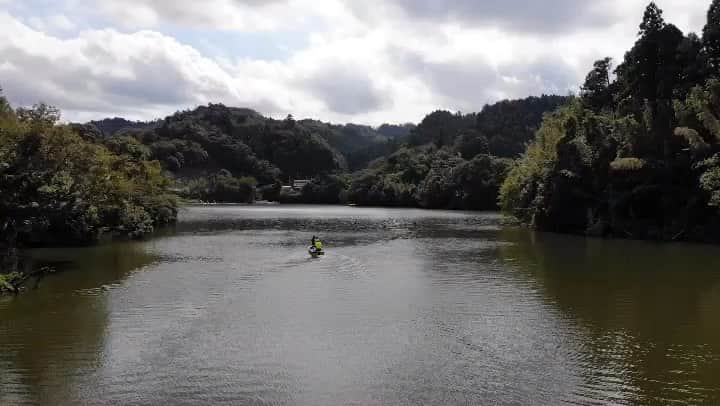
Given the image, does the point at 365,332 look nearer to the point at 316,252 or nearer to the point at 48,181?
the point at 48,181

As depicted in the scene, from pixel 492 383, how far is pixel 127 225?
41168 mm

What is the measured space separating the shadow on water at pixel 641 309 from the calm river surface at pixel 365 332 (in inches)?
3.3

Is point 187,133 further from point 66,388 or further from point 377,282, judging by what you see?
point 66,388

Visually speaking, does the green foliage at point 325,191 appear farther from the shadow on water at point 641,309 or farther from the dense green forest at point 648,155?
the shadow on water at point 641,309

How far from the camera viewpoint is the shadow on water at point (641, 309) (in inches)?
544

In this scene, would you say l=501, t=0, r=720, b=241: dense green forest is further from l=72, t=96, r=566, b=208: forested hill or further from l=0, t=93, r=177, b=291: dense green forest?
l=72, t=96, r=566, b=208: forested hill

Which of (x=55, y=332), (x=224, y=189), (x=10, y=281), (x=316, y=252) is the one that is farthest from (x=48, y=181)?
(x=224, y=189)

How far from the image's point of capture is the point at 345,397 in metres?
12.9

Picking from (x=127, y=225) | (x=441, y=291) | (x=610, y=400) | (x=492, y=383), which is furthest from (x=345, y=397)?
(x=127, y=225)

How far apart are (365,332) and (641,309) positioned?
10090 millimetres

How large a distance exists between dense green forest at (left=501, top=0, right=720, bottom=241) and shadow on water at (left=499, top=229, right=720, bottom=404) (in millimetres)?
5782

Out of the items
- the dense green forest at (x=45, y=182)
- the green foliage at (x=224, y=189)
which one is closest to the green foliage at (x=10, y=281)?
the dense green forest at (x=45, y=182)

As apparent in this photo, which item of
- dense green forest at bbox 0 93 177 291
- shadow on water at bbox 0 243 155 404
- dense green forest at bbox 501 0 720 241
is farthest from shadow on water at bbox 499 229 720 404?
dense green forest at bbox 0 93 177 291

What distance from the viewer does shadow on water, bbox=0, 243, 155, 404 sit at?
44.5ft
